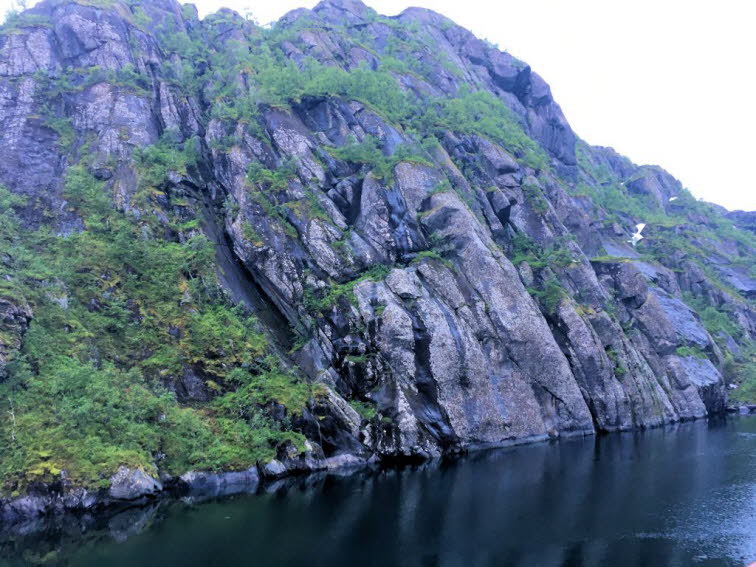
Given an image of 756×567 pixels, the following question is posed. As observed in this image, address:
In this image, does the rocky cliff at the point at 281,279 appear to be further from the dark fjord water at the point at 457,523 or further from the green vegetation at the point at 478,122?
the dark fjord water at the point at 457,523

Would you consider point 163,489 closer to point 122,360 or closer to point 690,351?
point 122,360

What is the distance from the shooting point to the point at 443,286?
46.0m

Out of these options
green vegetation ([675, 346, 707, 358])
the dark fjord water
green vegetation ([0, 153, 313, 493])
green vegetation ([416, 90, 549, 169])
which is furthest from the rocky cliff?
the dark fjord water

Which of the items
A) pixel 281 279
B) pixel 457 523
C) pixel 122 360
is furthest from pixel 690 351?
pixel 122 360

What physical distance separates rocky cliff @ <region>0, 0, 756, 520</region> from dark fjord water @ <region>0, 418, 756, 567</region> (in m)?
4.80

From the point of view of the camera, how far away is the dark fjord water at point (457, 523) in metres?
19.3

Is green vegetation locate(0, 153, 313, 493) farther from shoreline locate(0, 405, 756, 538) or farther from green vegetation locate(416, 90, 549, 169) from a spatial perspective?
green vegetation locate(416, 90, 549, 169)

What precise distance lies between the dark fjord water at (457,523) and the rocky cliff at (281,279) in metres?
4.80

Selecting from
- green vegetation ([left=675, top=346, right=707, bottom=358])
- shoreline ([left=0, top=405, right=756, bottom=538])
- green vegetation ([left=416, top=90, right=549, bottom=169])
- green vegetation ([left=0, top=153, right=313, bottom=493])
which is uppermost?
green vegetation ([left=416, top=90, right=549, bottom=169])

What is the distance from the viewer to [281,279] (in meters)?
43.8

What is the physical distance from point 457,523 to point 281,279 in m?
27.1

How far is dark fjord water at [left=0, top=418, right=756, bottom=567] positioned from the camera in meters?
19.3

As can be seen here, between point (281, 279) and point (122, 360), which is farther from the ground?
point (281, 279)

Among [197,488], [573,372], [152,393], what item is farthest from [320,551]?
[573,372]
